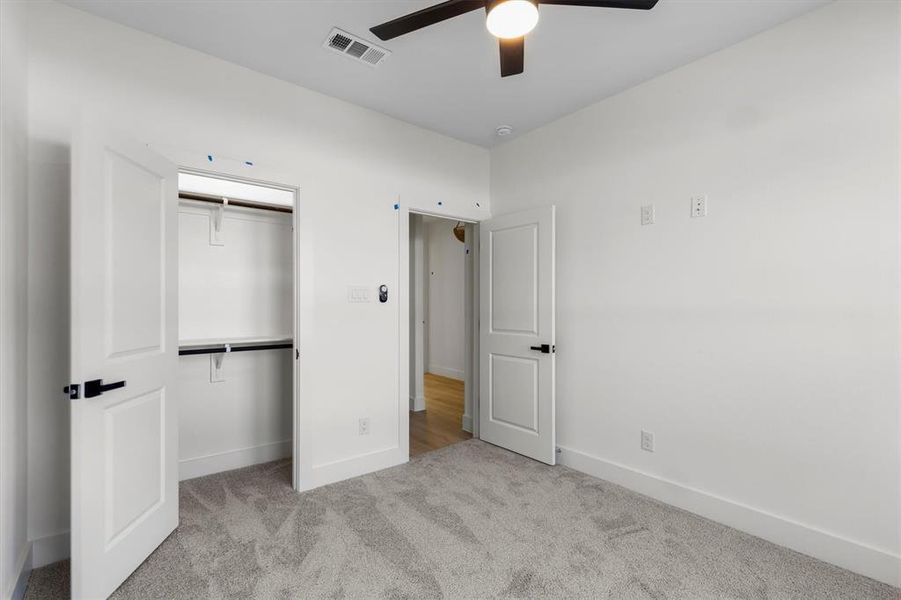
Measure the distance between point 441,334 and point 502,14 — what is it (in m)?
5.63

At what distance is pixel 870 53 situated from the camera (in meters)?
1.93

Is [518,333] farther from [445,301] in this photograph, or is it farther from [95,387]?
[445,301]

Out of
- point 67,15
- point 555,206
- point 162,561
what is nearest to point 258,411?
point 162,561

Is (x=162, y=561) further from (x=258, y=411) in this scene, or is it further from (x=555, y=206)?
(x=555, y=206)

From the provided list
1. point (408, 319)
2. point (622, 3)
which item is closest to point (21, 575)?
point (408, 319)

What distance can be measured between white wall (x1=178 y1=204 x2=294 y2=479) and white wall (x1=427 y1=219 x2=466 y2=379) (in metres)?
3.36

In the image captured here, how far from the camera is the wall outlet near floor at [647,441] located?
8.87ft

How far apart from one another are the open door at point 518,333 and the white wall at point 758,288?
0.24 metres

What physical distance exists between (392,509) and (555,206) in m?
2.38

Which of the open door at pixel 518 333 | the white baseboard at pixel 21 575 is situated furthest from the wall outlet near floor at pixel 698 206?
the white baseboard at pixel 21 575

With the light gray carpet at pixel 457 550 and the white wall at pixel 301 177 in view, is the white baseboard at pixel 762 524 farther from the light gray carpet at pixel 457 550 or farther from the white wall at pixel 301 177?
the white wall at pixel 301 177

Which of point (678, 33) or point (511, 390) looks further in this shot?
point (511, 390)

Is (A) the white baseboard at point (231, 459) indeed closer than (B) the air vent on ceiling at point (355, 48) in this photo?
No

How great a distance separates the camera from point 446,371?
6.81 metres
